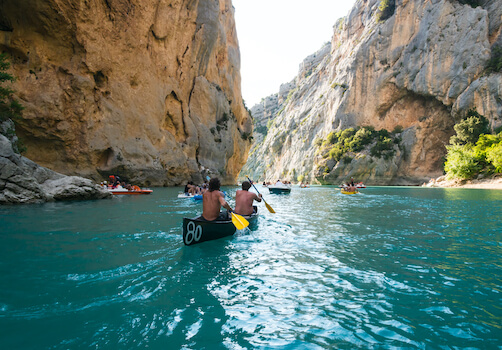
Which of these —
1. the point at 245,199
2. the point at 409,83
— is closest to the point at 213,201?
the point at 245,199

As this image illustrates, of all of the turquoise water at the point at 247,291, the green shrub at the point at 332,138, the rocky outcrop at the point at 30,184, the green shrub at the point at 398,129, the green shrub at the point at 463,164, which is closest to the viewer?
the turquoise water at the point at 247,291

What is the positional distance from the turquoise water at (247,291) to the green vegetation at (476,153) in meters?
34.6

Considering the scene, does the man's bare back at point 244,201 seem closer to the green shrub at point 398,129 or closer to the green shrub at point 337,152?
the green shrub at point 337,152

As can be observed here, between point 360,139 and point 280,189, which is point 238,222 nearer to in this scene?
point 280,189

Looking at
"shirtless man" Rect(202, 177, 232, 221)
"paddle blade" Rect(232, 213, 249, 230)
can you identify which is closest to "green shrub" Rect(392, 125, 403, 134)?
"paddle blade" Rect(232, 213, 249, 230)

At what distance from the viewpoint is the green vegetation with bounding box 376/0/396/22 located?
55281mm

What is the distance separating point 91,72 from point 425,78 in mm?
52172

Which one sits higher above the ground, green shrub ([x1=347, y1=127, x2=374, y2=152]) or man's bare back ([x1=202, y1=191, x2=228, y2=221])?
green shrub ([x1=347, y1=127, x2=374, y2=152])

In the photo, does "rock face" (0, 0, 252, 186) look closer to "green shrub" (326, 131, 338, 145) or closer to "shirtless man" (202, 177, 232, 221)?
"shirtless man" (202, 177, 232, 221)

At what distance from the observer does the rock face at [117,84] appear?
18.9 m

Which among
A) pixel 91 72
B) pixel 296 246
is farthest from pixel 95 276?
pixel 91 72

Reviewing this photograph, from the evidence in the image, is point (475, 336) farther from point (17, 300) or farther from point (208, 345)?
point (17, 300)

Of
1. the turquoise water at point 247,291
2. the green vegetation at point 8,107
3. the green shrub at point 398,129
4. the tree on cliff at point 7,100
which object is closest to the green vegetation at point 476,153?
the green shrub at point 398,129

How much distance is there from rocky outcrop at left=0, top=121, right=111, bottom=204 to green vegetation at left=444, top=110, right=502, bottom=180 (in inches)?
1608
